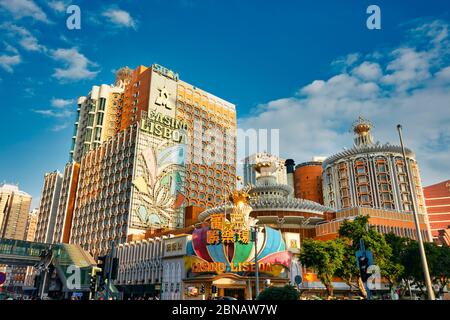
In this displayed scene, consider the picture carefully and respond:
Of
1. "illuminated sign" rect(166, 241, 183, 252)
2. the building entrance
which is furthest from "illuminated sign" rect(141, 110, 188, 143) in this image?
the building entrance

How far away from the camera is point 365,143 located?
4835 inches

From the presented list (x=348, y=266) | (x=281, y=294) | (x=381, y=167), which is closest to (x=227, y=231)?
(x=348, y=266)

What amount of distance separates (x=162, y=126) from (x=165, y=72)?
999 inches

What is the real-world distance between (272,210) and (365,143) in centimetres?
6419

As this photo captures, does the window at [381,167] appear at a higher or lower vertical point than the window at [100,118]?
lower

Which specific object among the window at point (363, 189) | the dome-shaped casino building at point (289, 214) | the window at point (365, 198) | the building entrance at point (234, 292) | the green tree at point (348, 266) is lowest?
the building entrance at point (234, 292)

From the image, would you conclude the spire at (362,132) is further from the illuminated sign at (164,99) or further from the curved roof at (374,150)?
the illuminated sign at (164,99)

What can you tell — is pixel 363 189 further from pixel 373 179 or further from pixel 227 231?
pixel 227 231

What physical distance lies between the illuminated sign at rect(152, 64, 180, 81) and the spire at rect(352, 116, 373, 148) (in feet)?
219

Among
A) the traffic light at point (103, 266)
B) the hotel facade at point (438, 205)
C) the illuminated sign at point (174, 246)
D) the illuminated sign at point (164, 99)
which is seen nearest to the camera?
the traffic light at point (103, 266)

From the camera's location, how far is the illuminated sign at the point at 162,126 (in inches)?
4110

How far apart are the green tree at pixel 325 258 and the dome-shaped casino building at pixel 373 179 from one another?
6648 cm

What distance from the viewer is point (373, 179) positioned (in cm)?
10981

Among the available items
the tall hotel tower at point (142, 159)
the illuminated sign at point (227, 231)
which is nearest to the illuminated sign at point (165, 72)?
the tall hotel tower at point (142, 159)
